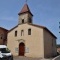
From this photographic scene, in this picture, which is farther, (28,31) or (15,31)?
(15,31)

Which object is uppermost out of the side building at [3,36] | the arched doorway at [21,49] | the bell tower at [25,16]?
the bell tower at [25,16]

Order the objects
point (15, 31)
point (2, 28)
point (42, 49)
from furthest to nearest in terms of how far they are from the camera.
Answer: point (2, 28), point (15, 31), point (42, 49)

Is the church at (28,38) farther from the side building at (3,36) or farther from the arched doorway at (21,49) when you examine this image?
the side building at (3,36)

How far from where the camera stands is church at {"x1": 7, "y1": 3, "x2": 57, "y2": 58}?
2921 cm

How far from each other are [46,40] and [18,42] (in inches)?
220

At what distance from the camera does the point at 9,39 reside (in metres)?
34.0

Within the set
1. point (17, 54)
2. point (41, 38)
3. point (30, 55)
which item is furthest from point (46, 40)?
point (17, 54)

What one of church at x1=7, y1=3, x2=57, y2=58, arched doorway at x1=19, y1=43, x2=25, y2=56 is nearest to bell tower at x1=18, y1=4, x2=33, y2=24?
church at x1=7, y1=3, x2=57, y2=58

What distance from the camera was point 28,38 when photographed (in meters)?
30.8

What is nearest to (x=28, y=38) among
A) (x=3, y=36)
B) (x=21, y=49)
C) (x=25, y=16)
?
(x=21, y=49)

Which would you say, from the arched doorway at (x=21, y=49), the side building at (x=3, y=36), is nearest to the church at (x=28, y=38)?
the arched doorway at (x=21, y=49)

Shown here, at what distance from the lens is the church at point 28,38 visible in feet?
95.8

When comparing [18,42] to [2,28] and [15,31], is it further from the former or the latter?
[2,28]

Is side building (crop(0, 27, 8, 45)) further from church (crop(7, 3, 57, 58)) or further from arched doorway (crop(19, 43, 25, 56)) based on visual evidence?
arched doorway (crop(19, 43, 25, 56))
